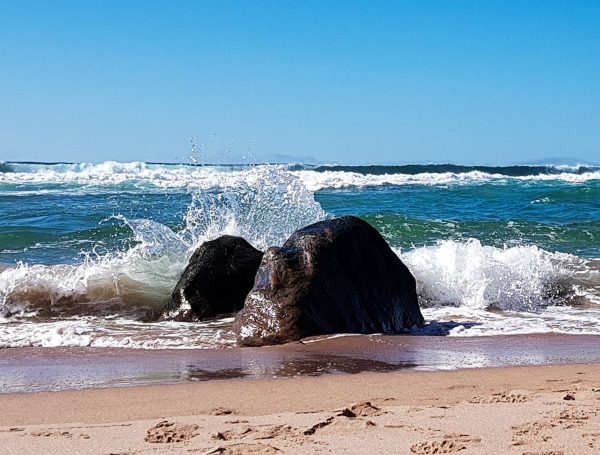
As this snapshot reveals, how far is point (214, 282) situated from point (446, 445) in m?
5.02

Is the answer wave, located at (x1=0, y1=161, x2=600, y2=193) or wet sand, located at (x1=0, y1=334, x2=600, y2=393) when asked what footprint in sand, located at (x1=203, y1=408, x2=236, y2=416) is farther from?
wave, located at (x1=0, y1=161, x2=600, y2=193)

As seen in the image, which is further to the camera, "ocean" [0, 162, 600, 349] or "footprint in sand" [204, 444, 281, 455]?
"ocean" [0, 162, 600, 349]

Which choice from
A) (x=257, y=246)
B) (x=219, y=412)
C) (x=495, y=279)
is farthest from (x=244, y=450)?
(x=257, y=246)

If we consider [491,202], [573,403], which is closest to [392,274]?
[573,403]

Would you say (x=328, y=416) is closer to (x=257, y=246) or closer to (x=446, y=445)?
(x=446, y=445)

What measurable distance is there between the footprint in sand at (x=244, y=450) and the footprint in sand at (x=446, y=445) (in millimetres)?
600

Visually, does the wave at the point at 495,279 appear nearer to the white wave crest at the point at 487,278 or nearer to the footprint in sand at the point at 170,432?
the white wave crest at the point at 487,278

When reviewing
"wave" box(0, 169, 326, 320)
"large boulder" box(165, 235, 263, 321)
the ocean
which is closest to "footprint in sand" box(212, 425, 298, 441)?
the ocean

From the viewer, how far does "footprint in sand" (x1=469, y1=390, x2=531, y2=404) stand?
4230 mm

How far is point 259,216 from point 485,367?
18.3 feet

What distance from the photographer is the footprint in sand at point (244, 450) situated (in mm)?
3295

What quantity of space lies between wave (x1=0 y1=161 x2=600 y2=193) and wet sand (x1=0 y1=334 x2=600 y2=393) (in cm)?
2316

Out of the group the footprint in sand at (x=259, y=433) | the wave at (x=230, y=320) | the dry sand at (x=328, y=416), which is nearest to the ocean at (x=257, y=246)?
the wave at (x=230, y=320)

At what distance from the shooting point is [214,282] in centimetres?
807
